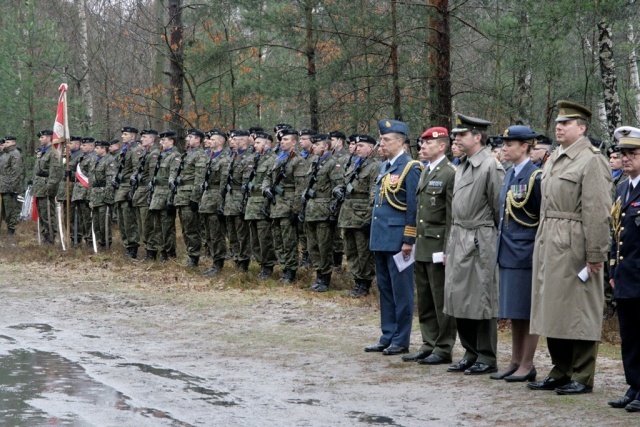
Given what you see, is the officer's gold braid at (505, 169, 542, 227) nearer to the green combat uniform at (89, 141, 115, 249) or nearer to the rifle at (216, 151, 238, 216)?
the rifle at (216, 151, 238, 216)

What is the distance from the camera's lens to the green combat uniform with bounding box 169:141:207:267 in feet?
57.2

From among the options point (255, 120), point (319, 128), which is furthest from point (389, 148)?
point (255, 120)

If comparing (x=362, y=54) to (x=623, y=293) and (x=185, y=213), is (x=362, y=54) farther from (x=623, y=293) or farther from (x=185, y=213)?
(x=623, y=293)

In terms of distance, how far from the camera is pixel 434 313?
9.55m

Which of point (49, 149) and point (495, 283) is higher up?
point (49, 149)

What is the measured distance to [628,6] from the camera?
44.8ft

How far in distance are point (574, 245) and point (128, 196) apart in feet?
42.0

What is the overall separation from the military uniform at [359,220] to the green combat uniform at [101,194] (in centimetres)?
742

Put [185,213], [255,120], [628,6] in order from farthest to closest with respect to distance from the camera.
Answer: [255,120]
[185,213]
[628,6]

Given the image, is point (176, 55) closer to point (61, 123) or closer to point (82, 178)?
point (61, 123)

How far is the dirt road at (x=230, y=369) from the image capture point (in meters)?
7.27

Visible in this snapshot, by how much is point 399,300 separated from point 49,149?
14814 mm

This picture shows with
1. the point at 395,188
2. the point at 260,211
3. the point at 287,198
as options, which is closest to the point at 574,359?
the point at 395,188

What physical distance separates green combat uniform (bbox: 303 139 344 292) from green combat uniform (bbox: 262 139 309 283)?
18.3 inches
